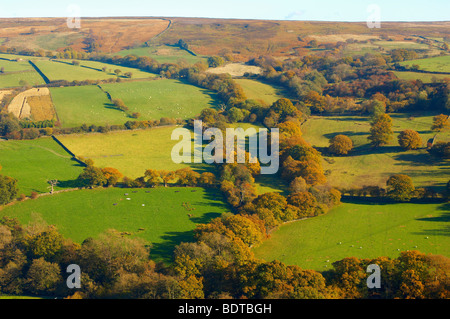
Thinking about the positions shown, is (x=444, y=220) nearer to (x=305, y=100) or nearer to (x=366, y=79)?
(x=305, y=100)

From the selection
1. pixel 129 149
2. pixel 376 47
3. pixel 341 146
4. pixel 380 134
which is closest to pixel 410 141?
pixel 380 134

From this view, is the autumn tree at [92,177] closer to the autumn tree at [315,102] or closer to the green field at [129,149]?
the green field at [129,149]

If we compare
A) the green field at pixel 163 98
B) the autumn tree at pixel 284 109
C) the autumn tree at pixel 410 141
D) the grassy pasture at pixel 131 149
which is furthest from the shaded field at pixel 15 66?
the autumn tree at pixel 410 141

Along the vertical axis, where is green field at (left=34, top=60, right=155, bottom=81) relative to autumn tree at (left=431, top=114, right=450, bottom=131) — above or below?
above

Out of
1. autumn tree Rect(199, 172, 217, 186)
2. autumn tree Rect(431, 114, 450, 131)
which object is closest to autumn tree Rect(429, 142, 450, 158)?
autumn tree Rect(431, 114, 450, 131)

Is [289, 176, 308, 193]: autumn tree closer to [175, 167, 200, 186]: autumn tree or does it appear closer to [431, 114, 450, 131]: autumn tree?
[175, 167, 200, 186]: autumn tree

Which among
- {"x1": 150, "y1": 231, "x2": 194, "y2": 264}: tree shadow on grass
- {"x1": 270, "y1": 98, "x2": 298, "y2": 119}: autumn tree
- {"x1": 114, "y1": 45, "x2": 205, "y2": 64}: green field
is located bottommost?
{"x1": 150, "y1": 231, "x2": 194, "y2": 264}: tree shadow on grass
